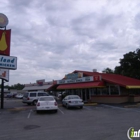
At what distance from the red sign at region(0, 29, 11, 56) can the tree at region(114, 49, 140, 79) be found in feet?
106

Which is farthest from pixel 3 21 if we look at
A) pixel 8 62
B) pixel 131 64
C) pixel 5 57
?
pixel 131 64

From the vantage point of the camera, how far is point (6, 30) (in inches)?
1014

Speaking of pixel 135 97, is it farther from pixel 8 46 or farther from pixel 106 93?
pixel 8 46

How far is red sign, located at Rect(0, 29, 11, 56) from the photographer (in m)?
25.1

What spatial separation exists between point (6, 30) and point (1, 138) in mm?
19388

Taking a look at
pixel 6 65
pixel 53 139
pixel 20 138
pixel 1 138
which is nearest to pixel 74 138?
pixel 53 139

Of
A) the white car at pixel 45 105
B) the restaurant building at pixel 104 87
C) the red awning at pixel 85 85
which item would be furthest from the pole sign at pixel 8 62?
the restaurant building at pixel 104 87

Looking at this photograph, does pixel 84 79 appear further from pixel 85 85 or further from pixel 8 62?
pixel 8 62

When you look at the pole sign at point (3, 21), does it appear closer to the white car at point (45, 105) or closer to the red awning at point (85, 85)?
the white car at point (45, 105)

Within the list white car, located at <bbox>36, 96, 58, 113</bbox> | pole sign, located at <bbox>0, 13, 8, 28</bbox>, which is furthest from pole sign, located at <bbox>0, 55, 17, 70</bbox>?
white car, located at <bbox>36, 96, 58, 113</bbox>

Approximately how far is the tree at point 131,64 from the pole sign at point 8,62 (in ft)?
103

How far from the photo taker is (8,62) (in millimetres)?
24891

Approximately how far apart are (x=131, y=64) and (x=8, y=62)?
33.5m

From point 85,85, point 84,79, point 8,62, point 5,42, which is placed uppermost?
point 5,42
